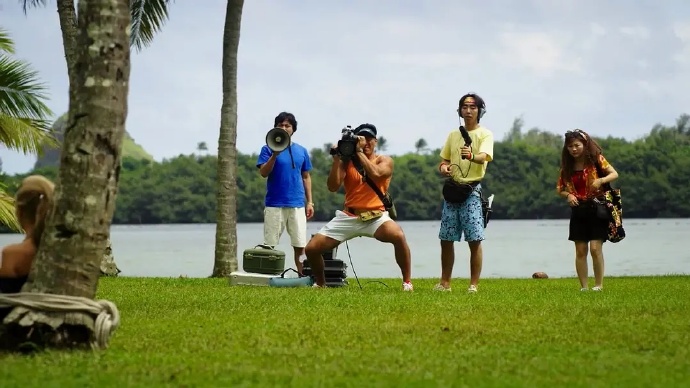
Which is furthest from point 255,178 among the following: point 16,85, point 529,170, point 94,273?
point 94,273

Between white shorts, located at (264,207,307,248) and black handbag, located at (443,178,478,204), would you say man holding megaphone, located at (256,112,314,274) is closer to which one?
white shorts, located at (264,207,307,248)

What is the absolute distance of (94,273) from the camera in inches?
312

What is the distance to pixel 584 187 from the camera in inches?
534

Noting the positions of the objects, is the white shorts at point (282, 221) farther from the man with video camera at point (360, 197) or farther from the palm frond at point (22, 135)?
the palm frond at point (22, 135)

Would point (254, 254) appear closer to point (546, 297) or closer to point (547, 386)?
point (546, 297)

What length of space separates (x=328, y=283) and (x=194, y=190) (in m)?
101

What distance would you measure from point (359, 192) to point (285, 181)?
2.20m

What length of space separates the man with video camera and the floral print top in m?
2.07

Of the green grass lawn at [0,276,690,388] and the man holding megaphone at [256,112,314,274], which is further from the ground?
the man holding megaphone at [256,112,314,274]

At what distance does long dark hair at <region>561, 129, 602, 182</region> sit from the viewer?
13.5m

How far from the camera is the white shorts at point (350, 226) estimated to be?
43.2 feet

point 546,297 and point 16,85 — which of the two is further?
point 16,85

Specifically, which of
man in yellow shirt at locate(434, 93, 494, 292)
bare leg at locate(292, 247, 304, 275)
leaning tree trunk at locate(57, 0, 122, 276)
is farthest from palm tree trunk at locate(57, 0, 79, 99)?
man in yellow shirt at locate(434, 93, 494, 292)

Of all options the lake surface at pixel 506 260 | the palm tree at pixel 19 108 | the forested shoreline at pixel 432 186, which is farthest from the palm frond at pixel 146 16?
the forested shoreline at pixel 432 186
